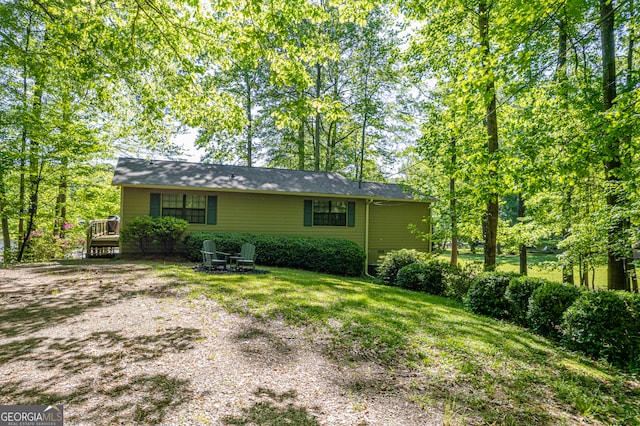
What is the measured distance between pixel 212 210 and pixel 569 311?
11.3 metres

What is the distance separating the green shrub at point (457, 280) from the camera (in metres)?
9.05

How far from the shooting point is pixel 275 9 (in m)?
6.25

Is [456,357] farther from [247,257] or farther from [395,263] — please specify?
[395,263]

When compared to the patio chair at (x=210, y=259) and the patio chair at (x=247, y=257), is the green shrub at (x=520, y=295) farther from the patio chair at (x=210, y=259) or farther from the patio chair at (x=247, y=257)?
the patio chair at (x=210, y=259)

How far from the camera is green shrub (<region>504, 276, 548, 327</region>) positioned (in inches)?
254

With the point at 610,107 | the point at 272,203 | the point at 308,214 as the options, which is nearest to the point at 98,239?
the point at 272,203

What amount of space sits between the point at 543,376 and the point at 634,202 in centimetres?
411

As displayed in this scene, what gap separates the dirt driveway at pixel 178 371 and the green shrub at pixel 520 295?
413 centimetres

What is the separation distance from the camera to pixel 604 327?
5.04 metres

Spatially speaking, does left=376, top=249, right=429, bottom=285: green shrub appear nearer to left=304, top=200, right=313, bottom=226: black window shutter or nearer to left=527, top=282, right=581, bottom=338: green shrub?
left=304, top=200, right=313, bottom=226: black window shutter

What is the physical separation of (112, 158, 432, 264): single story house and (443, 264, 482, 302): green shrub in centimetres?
363

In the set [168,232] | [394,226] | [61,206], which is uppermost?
[61,206]

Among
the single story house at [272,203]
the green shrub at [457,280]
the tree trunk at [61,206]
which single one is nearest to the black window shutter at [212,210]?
the single story house at [272,203]

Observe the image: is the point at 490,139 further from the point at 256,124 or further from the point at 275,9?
the point at 256,124
